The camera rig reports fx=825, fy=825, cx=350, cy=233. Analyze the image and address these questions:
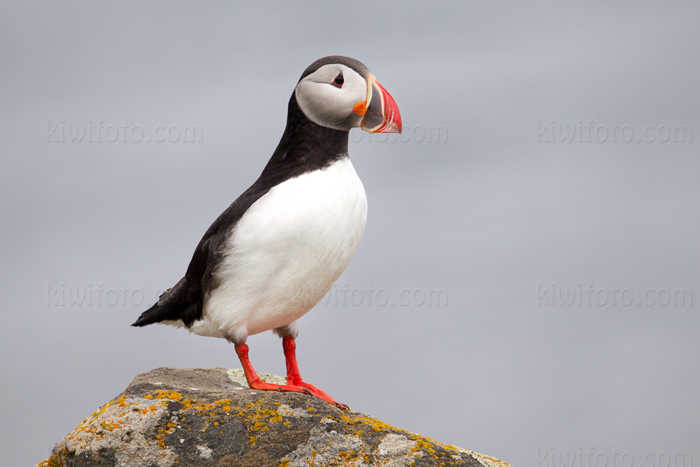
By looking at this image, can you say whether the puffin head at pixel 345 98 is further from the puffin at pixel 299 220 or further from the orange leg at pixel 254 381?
the orange leg at pixel 254 381

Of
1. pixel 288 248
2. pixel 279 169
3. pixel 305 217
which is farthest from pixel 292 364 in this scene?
pixel 279 169

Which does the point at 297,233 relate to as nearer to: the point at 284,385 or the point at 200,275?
the point at 200,275

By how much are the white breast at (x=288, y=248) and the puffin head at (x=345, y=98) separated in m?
0.39

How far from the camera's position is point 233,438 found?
5918 mm

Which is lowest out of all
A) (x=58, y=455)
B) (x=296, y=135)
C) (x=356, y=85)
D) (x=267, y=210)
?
(x=58, y=455)

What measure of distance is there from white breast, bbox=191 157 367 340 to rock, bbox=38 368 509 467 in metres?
0.91

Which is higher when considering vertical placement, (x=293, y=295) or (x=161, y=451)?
(x=293, y=295)

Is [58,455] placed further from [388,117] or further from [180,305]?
[388,117]

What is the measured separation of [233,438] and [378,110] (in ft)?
9.39

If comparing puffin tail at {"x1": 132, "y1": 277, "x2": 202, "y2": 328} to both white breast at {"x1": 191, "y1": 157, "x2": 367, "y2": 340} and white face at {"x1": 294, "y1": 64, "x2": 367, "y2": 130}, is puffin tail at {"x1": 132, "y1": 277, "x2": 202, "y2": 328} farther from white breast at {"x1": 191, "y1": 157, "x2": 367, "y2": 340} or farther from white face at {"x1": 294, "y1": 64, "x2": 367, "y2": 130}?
white face at {"x1": 294, "y1": 64, "x2": 367, "y2": 130}

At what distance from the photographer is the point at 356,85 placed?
6824mm

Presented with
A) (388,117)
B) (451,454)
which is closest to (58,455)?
(451,454)

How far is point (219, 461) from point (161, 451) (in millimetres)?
418

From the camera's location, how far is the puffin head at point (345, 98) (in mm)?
6793
